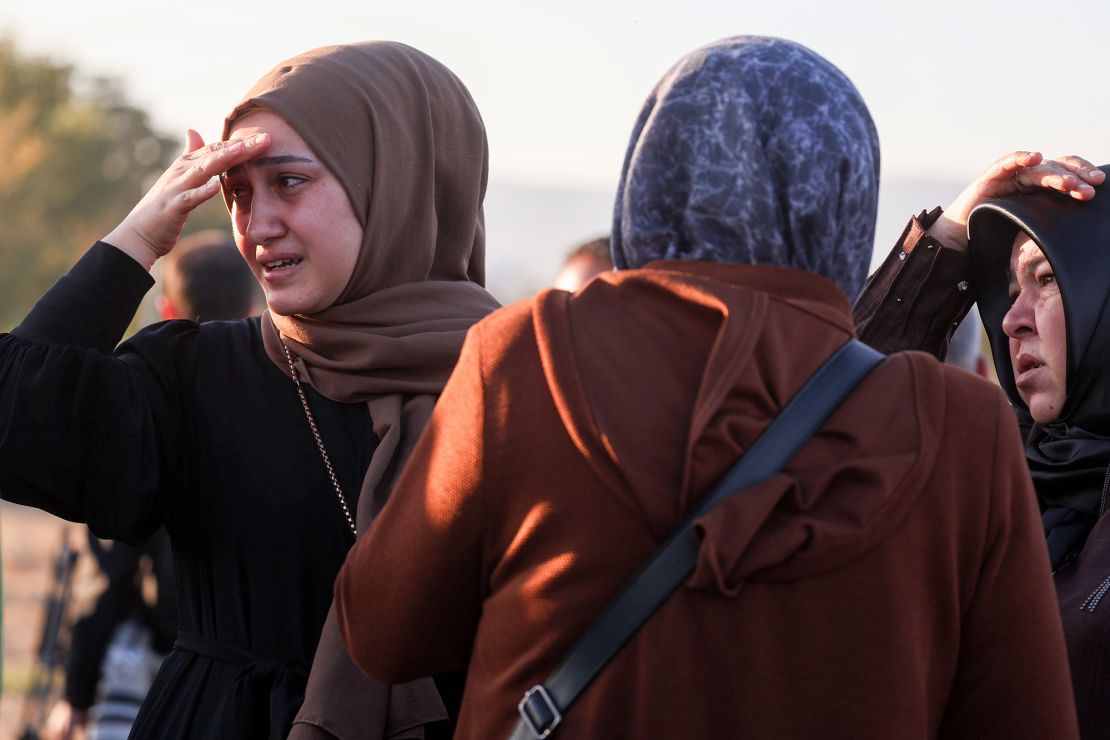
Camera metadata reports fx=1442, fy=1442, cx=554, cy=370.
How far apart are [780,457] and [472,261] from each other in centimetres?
150

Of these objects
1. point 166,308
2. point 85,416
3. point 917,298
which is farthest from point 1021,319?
point 166,308

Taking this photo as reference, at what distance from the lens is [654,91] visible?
2.01 m

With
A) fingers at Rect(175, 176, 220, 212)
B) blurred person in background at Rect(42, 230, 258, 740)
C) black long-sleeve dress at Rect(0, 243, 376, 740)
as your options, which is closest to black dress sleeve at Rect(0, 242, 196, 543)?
black long-sleeve dress at Rect(0, 243, 376, 740)

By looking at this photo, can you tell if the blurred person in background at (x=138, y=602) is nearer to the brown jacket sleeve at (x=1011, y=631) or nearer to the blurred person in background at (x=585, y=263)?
the blurred person in background at (x=585, y=263)

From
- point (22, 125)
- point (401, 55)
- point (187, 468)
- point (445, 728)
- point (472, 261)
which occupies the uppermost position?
point (401, 55)

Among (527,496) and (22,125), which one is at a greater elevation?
(527,496)

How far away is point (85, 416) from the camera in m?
2.58

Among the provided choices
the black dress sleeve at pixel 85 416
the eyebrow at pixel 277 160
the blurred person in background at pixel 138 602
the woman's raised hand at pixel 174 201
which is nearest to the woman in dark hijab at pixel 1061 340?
the eyebrow at pixel 277 160

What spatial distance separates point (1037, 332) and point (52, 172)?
54.7 metres

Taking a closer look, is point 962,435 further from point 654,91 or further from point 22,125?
point 22,125

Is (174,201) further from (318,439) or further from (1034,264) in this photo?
(1034,264)

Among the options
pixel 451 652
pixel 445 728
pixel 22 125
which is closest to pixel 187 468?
pixel 445 728

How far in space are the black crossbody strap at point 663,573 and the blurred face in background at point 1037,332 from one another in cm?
136

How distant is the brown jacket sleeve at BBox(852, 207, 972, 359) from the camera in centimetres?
315
